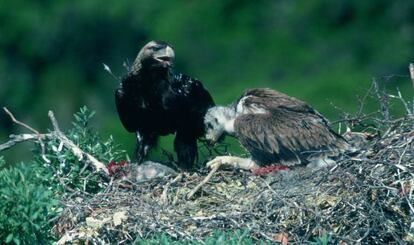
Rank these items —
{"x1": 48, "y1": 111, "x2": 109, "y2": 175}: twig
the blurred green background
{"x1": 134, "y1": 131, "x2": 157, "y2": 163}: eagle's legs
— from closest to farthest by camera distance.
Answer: {"x1": 48, "y1": 111, "x2": 109, "y2": 175}: twig → {"x1": 134, "y1": 131, "x2": 157, "y2": 163}: eagle's legs → the blurred green background

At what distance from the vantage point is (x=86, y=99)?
2400 cm

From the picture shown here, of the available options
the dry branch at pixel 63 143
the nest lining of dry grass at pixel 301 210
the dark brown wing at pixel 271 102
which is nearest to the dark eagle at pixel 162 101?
the dark brown wing at pixel 271 102

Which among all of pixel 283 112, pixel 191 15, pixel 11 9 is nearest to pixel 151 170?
pixel 283 112

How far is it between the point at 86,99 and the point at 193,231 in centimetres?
1517

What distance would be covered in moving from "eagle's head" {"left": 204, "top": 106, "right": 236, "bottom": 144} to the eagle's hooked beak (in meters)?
0.44

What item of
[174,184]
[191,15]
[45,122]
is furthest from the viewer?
[191,15]

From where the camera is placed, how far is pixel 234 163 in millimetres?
10031

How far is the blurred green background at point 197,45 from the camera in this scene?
74.5 ft

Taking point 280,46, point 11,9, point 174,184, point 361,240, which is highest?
point 11,9

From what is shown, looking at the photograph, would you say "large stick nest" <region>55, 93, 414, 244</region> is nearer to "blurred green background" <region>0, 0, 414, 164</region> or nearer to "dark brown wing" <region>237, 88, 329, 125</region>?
"dark brown wing" <region>237, 88, 329, 125</region>

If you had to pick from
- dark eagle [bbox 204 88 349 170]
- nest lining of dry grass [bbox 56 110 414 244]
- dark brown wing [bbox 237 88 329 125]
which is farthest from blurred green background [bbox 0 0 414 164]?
nest lining of dry grass [bbox 56 110 414 244]

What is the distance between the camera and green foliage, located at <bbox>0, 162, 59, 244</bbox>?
26.9 feet

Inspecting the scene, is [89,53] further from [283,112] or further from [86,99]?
[283,112]

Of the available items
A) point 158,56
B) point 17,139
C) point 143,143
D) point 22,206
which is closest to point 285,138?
point 158,56
